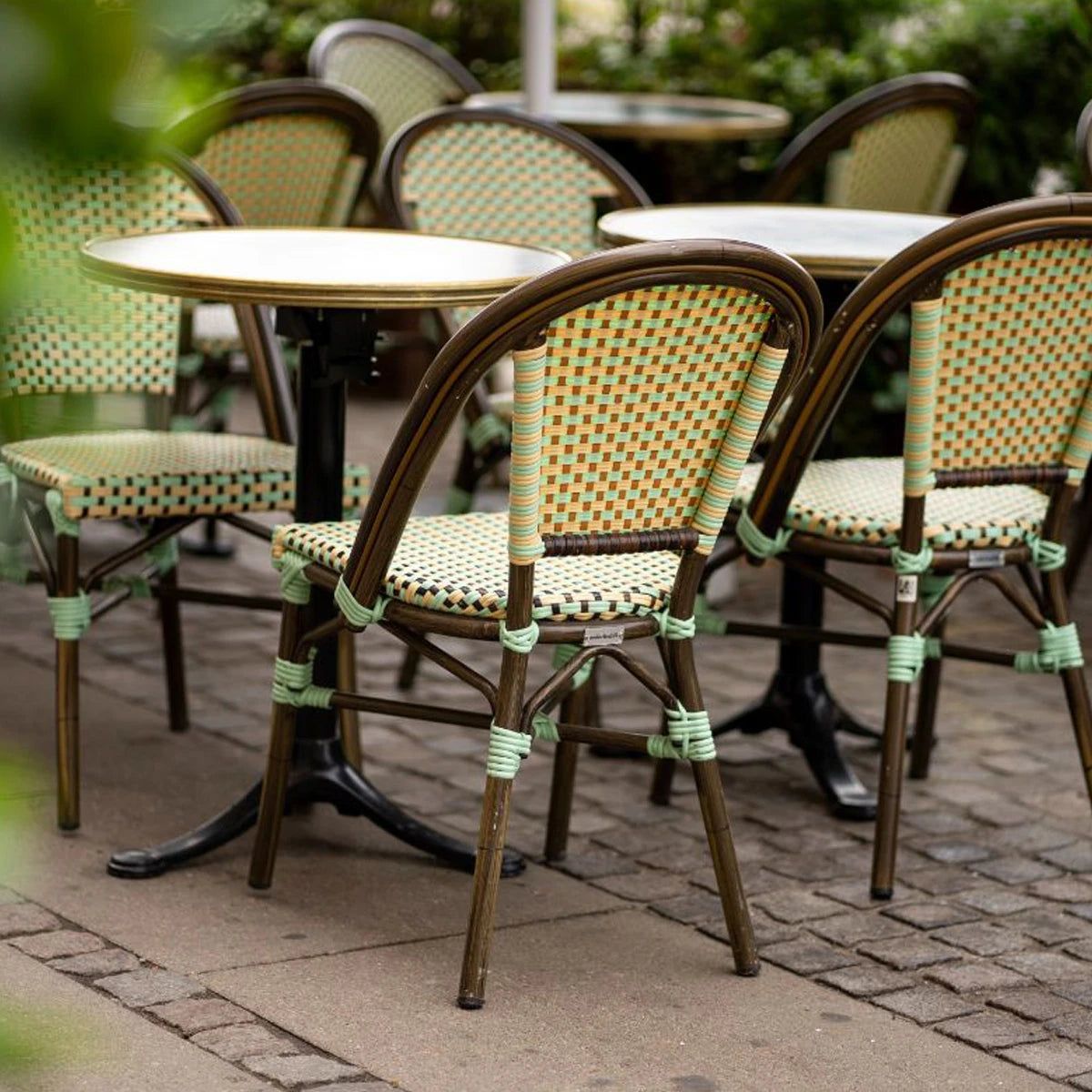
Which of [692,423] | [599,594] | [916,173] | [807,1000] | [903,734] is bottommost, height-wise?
[807,1000]

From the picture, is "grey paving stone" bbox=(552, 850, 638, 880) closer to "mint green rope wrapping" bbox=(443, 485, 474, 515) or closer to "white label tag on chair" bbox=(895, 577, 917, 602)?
"white label tag on chair" bbox=(895, 577, 917, 602)

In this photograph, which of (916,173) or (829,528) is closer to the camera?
(829,528)

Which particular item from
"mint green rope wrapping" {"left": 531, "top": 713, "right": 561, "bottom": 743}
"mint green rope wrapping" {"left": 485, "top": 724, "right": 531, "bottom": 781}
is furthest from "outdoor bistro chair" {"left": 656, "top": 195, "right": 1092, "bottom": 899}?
"mint green rope wrapping" {"left": 485, "top": 724, "right": 531, "bottom": 781}

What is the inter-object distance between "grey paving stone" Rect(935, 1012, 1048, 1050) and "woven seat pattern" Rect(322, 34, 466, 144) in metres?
4.18

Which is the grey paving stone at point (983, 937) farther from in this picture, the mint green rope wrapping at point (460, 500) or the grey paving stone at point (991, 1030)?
the mint green rope wrapping at point (460, 500)

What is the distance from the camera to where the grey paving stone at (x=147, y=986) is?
253 centimetres

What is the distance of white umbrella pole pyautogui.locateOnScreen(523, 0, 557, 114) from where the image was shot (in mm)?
5895

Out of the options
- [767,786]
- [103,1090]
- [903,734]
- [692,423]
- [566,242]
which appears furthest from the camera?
[566,242]

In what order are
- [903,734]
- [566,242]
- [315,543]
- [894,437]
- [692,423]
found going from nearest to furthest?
1. [692,423]
2. [315,543]
3. [903,734]
4. [566,242]
5. [894,437]

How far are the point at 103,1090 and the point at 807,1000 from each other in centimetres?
99

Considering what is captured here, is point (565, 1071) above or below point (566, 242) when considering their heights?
below

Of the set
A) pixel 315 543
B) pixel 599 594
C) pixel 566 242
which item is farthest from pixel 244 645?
pixel 599 594

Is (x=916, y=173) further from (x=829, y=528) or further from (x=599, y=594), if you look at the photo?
(x=599, y=594)

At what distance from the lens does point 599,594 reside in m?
2.60
